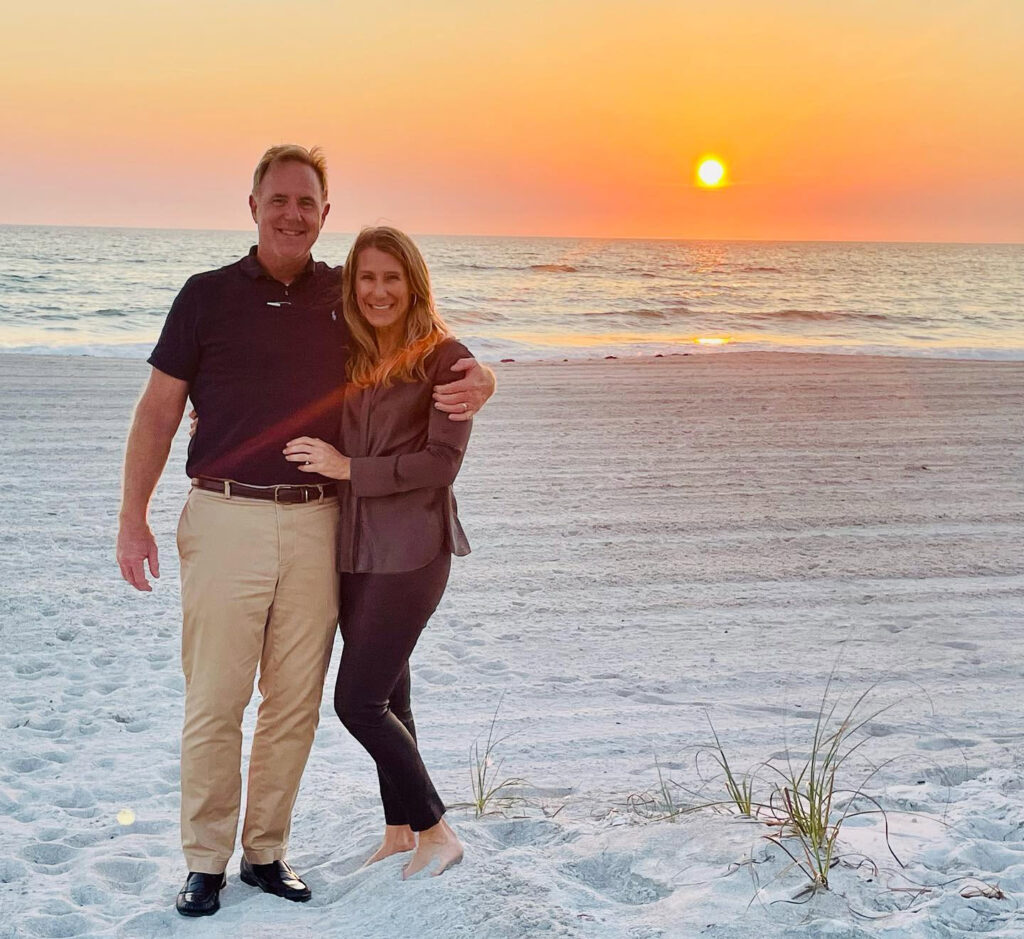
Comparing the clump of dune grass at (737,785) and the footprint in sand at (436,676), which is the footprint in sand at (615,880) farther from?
the footprint in sand at (436,676)

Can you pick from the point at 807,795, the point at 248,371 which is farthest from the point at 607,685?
the point at 248,371

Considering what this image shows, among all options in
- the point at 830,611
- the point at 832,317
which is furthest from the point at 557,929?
the point at 832,317

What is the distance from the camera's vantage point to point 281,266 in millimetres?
3441

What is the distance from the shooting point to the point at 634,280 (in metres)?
49.8

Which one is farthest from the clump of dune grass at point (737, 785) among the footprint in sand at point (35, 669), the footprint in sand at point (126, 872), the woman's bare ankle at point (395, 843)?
the footprint in sand at point (35, 669)

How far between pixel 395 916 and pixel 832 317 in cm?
3300

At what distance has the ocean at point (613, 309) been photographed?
24188 mm

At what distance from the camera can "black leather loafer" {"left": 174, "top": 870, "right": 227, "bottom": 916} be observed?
3266mm

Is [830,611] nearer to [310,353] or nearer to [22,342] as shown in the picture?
[310,353]

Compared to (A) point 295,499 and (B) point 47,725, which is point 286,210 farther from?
(B) point 47,725

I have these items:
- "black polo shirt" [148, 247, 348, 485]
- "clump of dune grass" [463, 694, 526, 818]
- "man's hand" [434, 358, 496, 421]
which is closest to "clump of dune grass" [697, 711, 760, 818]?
"clump of dune grass" [463, 694, 526, 818]

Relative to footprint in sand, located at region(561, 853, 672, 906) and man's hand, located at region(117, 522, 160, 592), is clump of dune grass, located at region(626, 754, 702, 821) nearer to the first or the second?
footprint in sand, located at region(561, 853, 672, 906)

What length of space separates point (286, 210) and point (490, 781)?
2340mm

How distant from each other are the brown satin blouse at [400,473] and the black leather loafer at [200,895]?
1.06m
